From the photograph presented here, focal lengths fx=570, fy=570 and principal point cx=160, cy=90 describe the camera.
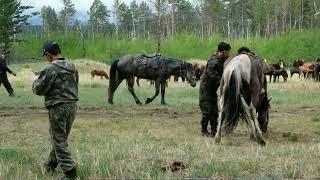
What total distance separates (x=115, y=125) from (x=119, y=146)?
4254mm

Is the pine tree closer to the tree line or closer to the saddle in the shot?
the tree line

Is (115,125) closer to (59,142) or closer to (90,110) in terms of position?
(90,110)

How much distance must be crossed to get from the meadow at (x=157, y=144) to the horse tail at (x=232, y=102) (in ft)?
1.42

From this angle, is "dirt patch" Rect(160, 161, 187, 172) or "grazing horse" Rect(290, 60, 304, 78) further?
"grazing horse" Rect(290, 60, 304, 78)

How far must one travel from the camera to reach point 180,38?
5841 centimetres

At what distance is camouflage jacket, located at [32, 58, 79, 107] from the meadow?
971mm

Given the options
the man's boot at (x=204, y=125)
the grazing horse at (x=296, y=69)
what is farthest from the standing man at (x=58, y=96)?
the grazing horse at (x=296, y=69)

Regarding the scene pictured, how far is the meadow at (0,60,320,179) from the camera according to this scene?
23.7ft

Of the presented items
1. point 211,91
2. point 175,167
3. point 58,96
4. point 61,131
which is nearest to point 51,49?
point 58,96

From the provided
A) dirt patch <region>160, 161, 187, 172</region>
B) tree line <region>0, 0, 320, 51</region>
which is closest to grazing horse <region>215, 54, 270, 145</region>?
dirt patch <region>160, 161, 187, 172</region>

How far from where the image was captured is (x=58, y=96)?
→ 7180mm

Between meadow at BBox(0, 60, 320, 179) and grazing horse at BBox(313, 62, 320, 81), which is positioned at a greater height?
meadow at BBox(0, 60, 320, 179)

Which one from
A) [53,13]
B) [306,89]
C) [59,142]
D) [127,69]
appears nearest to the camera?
[59,142]

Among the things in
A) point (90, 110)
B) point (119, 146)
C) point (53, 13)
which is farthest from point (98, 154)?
point (53, 13)
